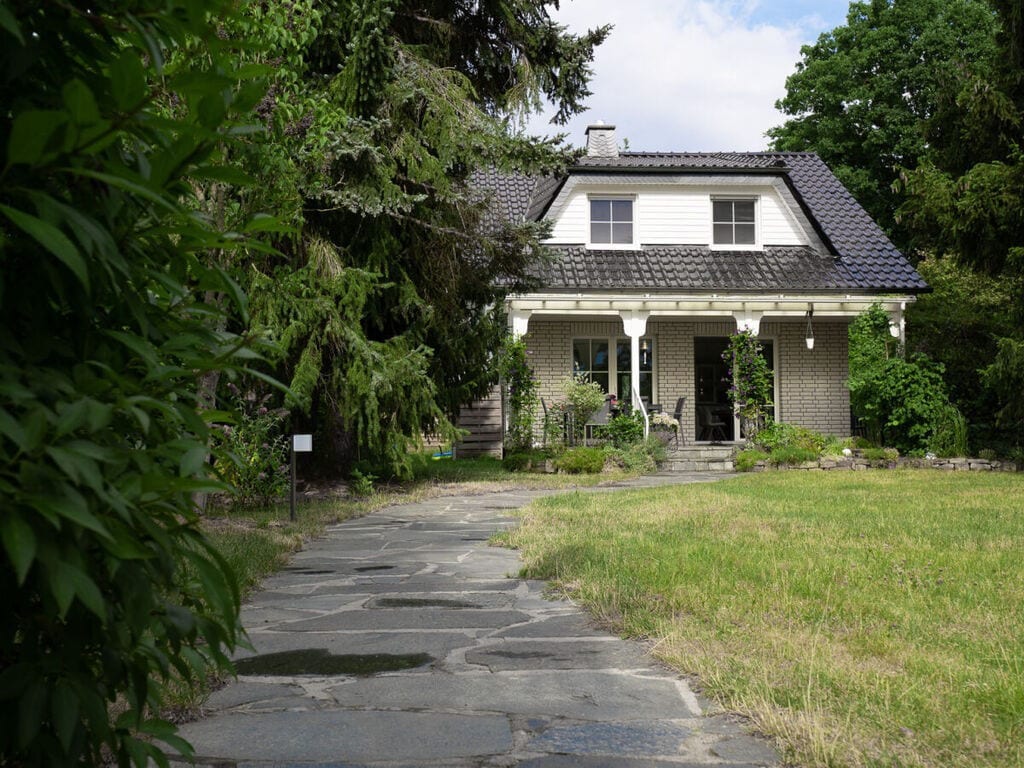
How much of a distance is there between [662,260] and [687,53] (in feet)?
51.8

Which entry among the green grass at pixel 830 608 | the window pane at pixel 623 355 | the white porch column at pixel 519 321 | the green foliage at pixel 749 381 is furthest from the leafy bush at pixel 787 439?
the green grass at pixel 830 608

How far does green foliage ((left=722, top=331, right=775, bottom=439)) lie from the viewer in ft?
59.5

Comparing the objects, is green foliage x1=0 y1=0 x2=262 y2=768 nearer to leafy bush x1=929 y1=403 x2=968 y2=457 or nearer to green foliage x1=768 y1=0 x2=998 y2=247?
leafy bush x1=929 y1=403 x2=968 y2=457

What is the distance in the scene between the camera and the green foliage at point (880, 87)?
105ft

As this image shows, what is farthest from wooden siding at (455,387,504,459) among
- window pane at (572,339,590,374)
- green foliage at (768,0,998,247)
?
green foliage at (768,0,998,247)

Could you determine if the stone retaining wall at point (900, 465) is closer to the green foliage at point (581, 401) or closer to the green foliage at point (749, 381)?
the green foliage at point (749, 381)

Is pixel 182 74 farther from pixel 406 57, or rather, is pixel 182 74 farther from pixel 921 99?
pixel 921 99

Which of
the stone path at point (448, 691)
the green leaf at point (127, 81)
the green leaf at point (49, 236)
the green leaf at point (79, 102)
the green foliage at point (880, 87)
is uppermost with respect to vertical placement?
the green foliage at point (880, 87)

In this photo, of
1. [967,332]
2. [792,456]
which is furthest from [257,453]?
[967,332]

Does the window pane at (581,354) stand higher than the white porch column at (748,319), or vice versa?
the white porch column at (748,319)

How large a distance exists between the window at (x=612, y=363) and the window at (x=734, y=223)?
2.70 meters

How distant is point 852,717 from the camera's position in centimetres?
291

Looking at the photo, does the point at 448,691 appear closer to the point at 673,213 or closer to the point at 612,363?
the point at 612,363

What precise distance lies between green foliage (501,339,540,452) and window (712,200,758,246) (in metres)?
5.47
